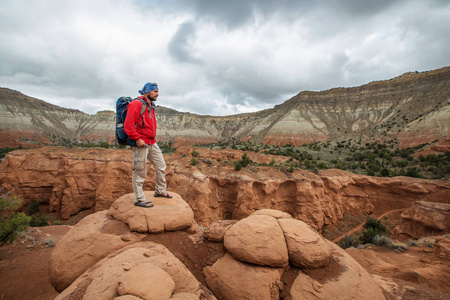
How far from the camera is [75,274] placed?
11.6ft

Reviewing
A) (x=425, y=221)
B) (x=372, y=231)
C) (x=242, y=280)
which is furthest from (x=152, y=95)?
(x=425, y=221)

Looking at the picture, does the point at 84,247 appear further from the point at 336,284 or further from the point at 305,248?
the point at 336,284

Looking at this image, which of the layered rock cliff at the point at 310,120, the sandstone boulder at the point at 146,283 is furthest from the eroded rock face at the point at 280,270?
the layered rock cliff at the point at 310,120

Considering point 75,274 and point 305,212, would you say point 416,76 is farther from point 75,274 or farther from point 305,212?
point 75,274

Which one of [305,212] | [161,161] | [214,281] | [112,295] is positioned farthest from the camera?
[305,212]

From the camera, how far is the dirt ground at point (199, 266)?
3.93 meters

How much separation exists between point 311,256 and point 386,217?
17.1 m

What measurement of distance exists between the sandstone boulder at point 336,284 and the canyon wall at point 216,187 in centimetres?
1085

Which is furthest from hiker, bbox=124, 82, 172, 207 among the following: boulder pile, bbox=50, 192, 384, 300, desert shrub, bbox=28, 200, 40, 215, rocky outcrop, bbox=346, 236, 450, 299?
desert shrub, bbox=28, 200, 40, 215

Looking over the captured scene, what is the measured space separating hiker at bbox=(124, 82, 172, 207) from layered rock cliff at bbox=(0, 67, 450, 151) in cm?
3642

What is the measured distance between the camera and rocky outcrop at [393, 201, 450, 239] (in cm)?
965

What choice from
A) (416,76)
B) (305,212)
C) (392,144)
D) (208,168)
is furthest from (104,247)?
(416,76)

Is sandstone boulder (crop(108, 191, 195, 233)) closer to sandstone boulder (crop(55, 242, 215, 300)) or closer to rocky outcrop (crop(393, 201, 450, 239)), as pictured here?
sandstone boulder (crop(55, 242, 215, 300))

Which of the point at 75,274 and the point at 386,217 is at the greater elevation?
the point at 75,274
